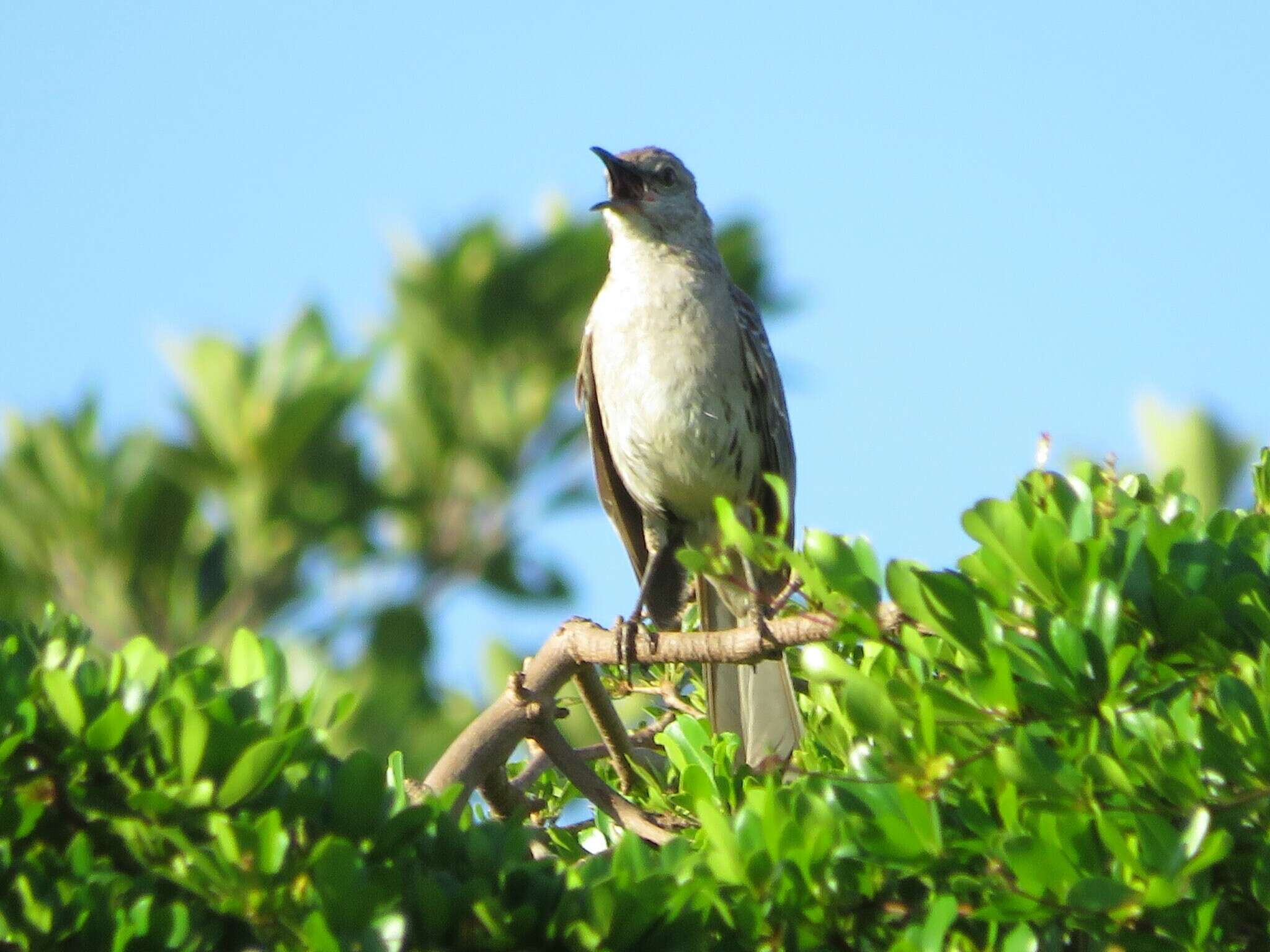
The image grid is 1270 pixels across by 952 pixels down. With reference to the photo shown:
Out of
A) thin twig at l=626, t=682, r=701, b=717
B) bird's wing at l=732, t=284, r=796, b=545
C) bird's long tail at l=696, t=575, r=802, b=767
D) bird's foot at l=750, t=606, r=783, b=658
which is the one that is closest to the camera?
bird's foot at l=750, t=606, r=783, b=658

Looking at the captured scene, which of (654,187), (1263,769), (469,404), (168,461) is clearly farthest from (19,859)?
(469,404)

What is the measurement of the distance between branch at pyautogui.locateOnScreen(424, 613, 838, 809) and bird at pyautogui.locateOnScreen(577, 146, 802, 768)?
1973mm

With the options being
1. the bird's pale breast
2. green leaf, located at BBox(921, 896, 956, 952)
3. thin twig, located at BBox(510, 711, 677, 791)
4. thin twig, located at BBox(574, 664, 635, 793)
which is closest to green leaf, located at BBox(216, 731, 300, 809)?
green leaf, located at BBox(921, 896, 956, 952)

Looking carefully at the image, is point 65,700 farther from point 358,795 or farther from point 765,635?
point 765,635

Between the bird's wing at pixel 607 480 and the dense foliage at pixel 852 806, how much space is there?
12.7 ft

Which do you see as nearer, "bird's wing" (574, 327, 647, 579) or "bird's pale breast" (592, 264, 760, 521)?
"bird's pale breast" (592, 264, 760, 521)

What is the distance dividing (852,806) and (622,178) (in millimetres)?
4500

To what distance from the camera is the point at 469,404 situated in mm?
10391

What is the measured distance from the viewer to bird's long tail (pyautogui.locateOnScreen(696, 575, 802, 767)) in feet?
13.8

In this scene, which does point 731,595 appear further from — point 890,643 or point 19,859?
point 19,859

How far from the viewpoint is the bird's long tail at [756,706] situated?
13.8 ft

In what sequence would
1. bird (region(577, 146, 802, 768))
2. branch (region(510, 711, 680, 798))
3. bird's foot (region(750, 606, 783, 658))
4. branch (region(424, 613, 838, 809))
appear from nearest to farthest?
bird's foot (region(750, 606, 783, 658)), branch (region(424, 613, 838, 809)), branch (region(510, 711, 680, 798)), bird (region(577, 146, 802, 768))

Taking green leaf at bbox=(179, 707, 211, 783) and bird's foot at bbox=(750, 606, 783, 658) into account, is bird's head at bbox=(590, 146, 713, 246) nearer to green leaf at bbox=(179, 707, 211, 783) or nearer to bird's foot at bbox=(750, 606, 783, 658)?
bird's foot at bbox=(750, 606, 783, 658)

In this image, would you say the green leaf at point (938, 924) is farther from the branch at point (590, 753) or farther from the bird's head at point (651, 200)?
the bird's head at point (651, 200)
